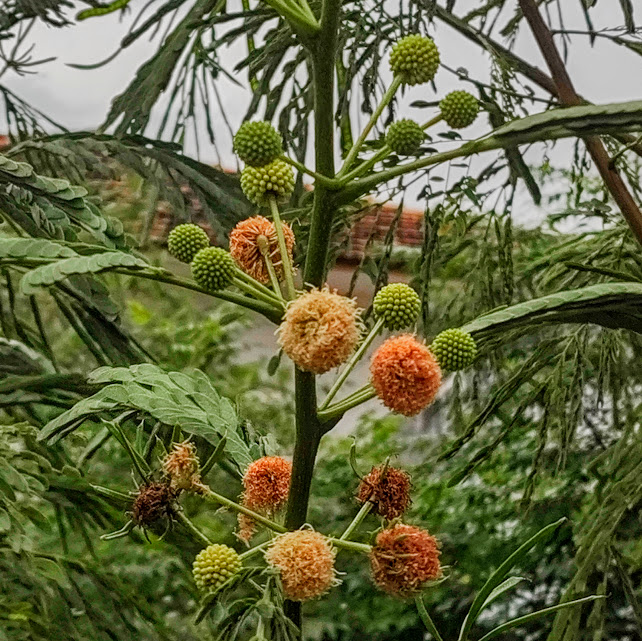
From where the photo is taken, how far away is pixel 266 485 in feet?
1.29

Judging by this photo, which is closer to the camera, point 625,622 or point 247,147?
point 247,147

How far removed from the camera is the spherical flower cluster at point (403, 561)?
0.35 meters

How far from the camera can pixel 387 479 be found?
1.24 ft

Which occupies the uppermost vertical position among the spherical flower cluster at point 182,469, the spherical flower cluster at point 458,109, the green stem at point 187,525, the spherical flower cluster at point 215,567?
the spherical flower cluster at point 458,109

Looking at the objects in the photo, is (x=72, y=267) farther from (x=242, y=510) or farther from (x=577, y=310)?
(x=577, y=310)

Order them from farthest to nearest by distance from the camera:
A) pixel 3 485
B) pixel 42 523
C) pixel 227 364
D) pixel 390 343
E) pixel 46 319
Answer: pixel 227 364 → pixel 46 319 → pixel 42 523 → pixel 3 485 → pixel 390 343

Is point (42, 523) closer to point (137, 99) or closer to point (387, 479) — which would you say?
point (137, 99)

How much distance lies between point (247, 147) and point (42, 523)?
48 cm

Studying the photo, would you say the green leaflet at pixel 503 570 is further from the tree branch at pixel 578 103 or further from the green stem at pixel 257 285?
the tree branch at pixel 578 103

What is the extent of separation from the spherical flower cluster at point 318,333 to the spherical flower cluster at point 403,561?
3.0 inches

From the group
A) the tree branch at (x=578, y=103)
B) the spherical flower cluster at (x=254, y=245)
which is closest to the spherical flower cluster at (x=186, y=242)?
the spherical flower cluster at (x=254, y=245)

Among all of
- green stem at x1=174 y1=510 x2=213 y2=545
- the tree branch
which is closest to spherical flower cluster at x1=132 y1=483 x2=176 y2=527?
green stem at x1=174 y1=510 x2=213 y2=545

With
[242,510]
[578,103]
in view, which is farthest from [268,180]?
[578,103]

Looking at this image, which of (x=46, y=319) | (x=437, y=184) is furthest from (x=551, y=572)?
(x=46, y=319)
